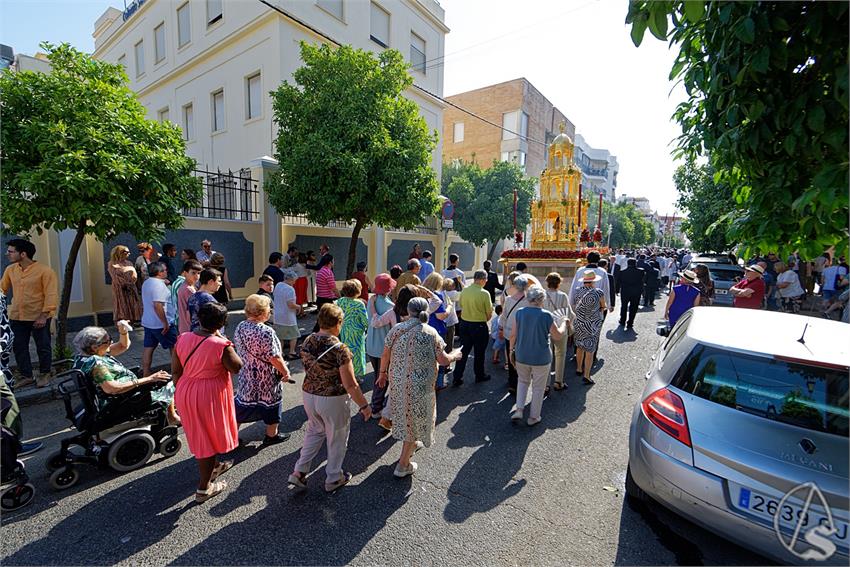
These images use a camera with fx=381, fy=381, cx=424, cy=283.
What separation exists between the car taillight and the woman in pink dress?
3119 mm

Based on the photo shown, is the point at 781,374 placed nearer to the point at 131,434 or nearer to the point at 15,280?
the point at 131,434

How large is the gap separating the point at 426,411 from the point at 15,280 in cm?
545

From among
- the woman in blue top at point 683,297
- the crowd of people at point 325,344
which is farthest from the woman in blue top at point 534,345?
the woman in blue top at point 683,297

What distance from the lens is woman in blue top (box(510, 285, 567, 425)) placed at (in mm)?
4254

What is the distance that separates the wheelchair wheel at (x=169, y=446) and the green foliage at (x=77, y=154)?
3334mm

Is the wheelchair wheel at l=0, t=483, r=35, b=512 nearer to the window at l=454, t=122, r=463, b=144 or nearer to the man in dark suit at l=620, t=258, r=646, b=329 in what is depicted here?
the man in dark suit at l=620, t=258, r=646, b=329

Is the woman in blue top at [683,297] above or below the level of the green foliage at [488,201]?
below

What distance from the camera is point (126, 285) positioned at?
7.07 meters

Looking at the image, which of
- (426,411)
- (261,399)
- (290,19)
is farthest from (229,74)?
(426,411)

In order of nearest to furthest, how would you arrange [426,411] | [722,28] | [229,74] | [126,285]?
[722,28], [426,411], [126,285], [229,74]

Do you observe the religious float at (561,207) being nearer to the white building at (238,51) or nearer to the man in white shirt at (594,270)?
the man in white shirt at (594,270)

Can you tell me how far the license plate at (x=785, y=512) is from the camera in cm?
198

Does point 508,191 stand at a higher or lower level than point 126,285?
higher

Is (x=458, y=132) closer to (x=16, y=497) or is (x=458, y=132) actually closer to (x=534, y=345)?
(x=534, y=345)
